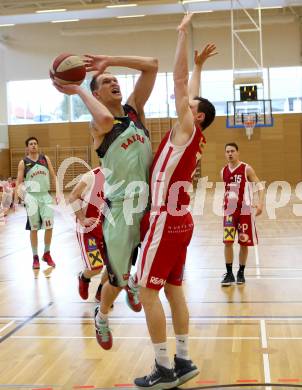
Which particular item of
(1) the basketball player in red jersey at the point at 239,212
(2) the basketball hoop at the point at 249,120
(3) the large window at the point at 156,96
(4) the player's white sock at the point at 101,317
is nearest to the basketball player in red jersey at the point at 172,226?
(4) the player's white sock at the point at 101,317

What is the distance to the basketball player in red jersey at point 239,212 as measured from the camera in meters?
7.44

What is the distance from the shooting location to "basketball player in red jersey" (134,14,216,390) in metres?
3.66

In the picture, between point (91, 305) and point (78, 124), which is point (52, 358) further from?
point (78, 124)

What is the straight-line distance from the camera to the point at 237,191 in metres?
7.58

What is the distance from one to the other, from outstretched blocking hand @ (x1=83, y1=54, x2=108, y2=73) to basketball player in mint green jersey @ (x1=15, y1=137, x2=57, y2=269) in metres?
4.97

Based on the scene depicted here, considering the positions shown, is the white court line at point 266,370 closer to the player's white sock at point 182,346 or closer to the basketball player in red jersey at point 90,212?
the player's white sock at point 182,346

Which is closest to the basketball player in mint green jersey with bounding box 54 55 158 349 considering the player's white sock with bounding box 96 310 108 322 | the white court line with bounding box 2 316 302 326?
the player's white sock with bounding box 96 310 108 322

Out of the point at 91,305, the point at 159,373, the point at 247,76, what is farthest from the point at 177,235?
the point at 247,76

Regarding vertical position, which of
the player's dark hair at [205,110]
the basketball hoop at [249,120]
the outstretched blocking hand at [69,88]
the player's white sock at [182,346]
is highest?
the basketball hoop at [249,120]

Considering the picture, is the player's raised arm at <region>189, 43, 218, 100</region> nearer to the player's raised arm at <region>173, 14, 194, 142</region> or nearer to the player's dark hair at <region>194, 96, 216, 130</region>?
the player's dark hair at <region>194, 96, 216, 130</region>

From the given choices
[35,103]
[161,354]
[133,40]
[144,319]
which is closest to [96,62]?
[161,354]

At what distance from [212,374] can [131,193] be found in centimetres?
135

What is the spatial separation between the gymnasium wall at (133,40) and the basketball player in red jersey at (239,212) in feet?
63.6

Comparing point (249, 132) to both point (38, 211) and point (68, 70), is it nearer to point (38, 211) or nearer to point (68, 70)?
point (38, 211)
